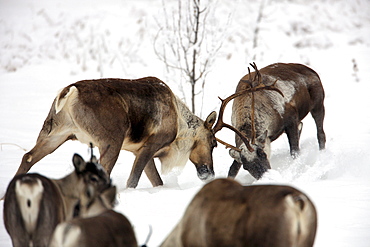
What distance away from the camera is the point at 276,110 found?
706cm

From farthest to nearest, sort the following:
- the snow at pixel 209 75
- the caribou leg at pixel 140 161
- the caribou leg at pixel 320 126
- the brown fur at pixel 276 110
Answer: the caribou leg at pixel 320 126 → the brown fur at pixel 276 110 → the caribou leg at pixel 140 161 → the snow at pixel 209 75

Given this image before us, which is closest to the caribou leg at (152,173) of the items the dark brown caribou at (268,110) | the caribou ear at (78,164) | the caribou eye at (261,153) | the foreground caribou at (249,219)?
the dark brown caribou at (268,110)

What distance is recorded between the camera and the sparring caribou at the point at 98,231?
8.29ft

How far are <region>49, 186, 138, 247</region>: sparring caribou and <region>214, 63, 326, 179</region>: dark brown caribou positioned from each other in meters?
3.69

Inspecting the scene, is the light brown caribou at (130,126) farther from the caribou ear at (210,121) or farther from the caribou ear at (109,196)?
the caribou ear at (109,196)

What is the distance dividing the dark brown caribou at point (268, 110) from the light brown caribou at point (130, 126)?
450 mm

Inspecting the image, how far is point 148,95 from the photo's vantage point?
6.09 m

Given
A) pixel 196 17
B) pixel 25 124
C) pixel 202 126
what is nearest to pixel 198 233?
pixel 202 126

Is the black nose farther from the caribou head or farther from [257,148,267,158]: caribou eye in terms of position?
[257,148,267,158]: caribou eye

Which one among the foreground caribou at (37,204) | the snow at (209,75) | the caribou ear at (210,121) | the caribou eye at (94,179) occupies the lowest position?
the snow at (209,75)

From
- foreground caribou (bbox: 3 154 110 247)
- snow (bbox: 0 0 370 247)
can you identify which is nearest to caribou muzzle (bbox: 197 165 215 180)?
snow (bbox: 0 0 370 247)

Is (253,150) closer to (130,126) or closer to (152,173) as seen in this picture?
(152,173)

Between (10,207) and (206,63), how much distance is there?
23.8 feet

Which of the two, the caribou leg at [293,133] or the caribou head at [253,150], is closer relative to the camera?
the caribou head at [253,150]
